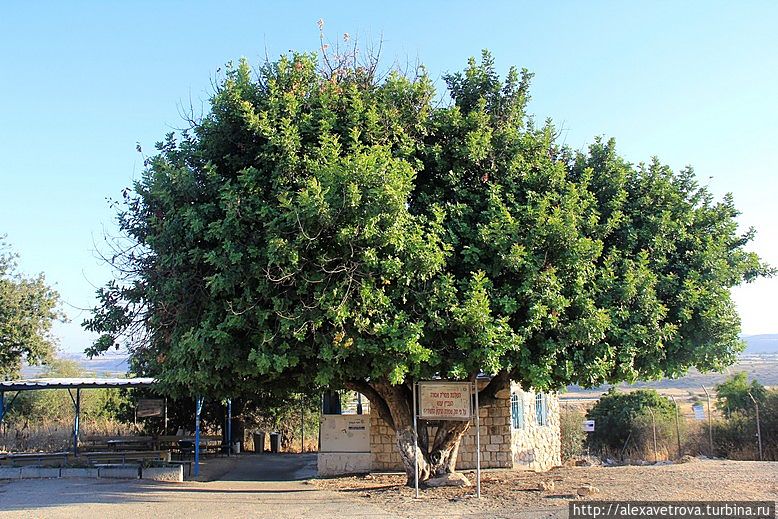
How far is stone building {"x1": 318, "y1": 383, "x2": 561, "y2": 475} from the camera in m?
19.9

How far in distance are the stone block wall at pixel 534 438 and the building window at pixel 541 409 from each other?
12cm

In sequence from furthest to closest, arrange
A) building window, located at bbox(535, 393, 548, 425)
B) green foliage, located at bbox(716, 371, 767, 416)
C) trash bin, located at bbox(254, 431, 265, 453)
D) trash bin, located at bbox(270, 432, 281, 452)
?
trash bin, located at bbox(270, 432, 281, 452) → trash bin, located at bbox(254, 431, 265, 453) → green foliage, located at bbox(716, 371, 767, 416) → building window, located at bbox(535, 393, 548, 425)

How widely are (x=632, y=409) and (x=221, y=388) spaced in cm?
2243

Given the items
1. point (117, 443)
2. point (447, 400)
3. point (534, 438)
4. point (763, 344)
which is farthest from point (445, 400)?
point (763, 344)

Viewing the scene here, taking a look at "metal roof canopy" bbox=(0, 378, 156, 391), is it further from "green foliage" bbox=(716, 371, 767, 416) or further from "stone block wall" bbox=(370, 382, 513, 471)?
"green foliage" bbox=(716, 371, 767, 416)

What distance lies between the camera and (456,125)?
1398cm

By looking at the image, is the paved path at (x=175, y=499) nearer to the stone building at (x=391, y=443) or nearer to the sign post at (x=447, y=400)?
the stone building at (x=391, y=443)

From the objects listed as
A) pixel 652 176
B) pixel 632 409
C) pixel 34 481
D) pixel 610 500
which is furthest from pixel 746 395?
pixel 34 481

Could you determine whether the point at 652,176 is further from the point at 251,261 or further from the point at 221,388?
the point at 221,388

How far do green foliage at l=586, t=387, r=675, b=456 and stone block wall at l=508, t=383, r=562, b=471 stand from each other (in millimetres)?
6393

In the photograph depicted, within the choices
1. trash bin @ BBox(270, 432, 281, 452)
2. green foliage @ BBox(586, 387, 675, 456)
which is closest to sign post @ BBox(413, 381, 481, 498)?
green foliage @ BBox(586, 387, 675, 456)

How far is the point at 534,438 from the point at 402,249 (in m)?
12.5

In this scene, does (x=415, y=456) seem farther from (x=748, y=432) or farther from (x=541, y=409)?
(x=748, y=432)

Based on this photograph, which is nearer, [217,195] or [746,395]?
[217,195]
